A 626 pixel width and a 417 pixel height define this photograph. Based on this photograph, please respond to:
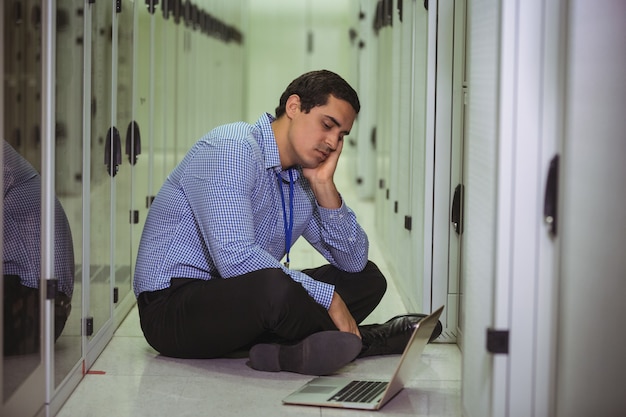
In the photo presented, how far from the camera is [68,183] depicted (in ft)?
10.5

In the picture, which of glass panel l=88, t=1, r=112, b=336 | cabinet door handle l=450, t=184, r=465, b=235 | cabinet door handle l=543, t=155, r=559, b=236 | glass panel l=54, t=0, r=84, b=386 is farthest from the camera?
cabinet door handle l=450, t=184, r=465, b=235

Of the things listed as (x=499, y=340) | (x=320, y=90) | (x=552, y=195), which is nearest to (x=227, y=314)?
(x=320, y=90)

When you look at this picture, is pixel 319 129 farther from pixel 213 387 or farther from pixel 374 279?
pixel 213 387

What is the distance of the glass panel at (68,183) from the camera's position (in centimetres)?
304

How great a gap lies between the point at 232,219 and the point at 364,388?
658mm

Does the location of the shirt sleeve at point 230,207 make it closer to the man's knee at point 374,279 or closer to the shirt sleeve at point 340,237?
the shirt sleeve at point 340,237

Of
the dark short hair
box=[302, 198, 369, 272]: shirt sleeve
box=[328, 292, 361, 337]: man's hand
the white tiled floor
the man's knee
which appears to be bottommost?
the white tiled floor

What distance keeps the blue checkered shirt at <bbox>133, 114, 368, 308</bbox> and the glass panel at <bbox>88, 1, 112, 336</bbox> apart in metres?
0.18

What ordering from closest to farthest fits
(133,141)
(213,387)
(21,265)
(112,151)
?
(21,265)
(213,387)
(112,151)
(133,141)

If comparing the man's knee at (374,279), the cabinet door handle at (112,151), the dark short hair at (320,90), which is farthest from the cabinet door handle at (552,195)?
the cabinet door handle at (112,151)

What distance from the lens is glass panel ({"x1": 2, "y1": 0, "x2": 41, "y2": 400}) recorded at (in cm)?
253

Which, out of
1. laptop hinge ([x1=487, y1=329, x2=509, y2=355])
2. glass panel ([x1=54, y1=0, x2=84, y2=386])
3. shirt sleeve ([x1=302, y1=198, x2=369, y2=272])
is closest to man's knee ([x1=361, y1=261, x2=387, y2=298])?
shirt sleeve ([x1=302, y1=198, x2=369, y2=272])

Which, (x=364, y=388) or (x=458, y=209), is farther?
(x=458, y=209)

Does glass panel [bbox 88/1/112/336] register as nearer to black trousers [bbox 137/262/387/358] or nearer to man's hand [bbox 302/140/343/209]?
black trousers [bbox 137/262/387/358]
